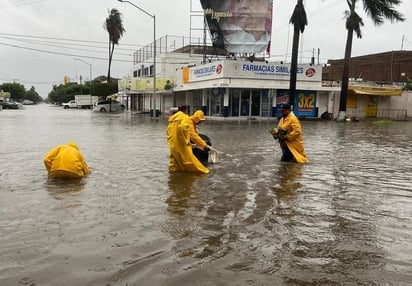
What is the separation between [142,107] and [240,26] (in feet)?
72.5

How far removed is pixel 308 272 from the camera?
157 inches

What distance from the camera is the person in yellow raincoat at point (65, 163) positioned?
7.95 meters

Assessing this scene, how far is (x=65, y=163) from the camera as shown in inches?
313

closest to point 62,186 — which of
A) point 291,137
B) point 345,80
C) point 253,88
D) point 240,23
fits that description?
point 291,137

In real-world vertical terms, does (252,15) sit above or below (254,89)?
above

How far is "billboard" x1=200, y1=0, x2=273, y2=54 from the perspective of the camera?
3778 centimetres

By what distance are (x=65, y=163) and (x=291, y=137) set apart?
17.0 feet

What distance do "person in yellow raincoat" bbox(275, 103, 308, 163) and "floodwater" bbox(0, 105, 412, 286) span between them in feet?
2.21

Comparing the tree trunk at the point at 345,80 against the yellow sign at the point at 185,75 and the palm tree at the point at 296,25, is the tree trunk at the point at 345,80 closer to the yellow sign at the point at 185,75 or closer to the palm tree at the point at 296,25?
the palm tree at the point at 296,25

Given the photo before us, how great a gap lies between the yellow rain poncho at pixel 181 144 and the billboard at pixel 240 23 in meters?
30.5

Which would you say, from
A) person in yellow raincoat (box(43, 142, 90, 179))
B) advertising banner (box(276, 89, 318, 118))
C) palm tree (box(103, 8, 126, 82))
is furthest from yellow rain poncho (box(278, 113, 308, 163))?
palm tree (box(103, 8, 126, 82))

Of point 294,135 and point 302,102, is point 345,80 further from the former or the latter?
point 294,135

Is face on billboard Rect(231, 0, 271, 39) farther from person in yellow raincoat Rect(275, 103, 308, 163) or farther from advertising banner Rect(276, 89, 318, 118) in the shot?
person in yellow raincoat Rect(275, 103, 308, 163)

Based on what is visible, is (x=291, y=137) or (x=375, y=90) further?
(x=375, y=90)
